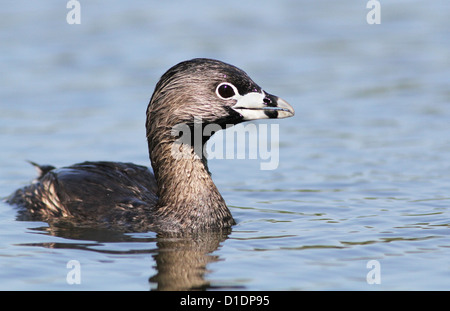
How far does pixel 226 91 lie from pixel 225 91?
1cm

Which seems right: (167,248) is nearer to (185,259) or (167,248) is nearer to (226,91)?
(185,259)

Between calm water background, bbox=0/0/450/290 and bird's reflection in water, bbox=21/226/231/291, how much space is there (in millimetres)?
36

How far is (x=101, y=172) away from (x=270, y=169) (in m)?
3.74

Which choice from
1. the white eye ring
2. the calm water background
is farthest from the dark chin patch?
the calm water background

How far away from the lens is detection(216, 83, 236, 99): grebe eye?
12562 millimetres

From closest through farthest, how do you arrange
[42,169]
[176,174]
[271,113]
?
[271,113] < [176,174] < [42,169]

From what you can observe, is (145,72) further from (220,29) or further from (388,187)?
(388,187)

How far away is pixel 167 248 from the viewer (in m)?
11.9

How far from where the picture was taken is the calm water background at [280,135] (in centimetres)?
1104

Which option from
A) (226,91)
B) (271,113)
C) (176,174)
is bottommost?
(176,174)

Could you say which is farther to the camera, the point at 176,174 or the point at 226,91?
the point at 176,174

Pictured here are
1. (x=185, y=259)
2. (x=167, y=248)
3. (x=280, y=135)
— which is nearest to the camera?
(x=185, y=259)

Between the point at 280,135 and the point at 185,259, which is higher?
the point at 280,135

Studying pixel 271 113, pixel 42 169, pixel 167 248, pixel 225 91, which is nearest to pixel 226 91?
pixel 225 91
